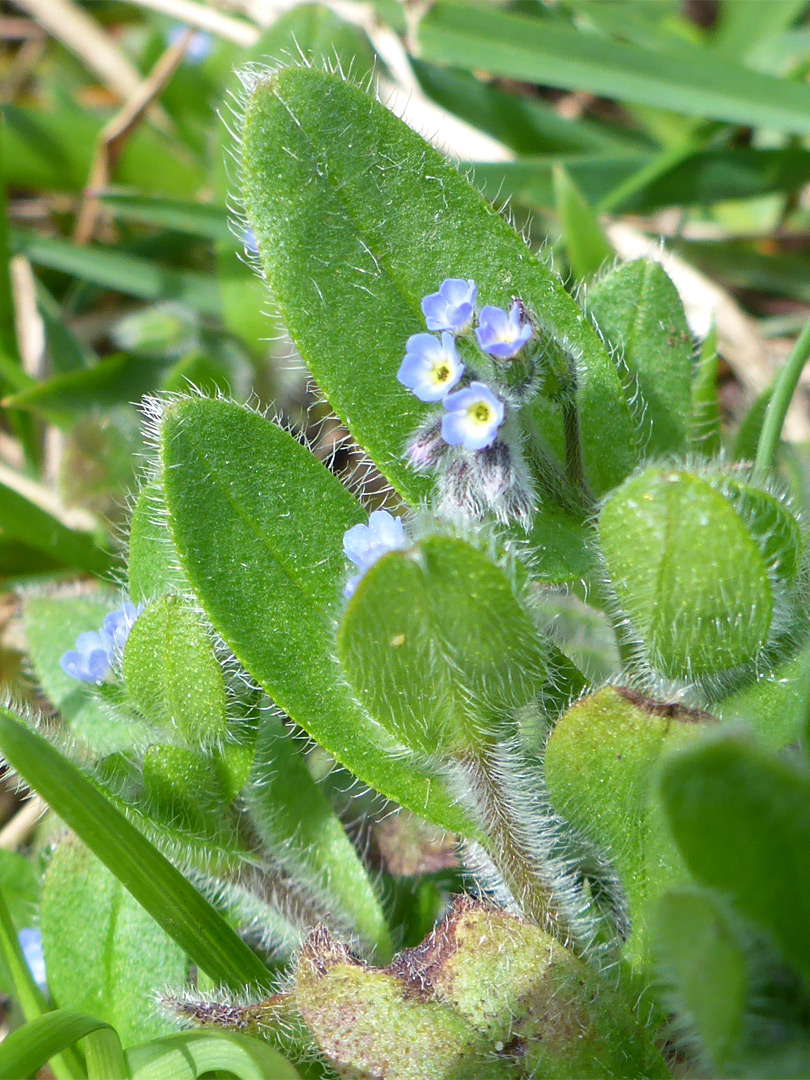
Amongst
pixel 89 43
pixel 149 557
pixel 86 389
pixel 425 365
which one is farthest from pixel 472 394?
pixel 89 43

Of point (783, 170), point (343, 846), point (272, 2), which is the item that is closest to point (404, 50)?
point (272, 2)

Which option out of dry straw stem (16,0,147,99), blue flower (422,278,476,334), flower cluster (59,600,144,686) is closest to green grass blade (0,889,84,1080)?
flower cluster (59,600,144,686)

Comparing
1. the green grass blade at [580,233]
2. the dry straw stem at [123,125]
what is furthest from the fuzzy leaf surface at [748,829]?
the dry straw stem at [123,125]

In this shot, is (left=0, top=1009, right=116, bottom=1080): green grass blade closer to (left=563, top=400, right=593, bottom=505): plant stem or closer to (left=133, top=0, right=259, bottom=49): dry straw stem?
(left=563, top=400, right=593, bottom=505): plant stem

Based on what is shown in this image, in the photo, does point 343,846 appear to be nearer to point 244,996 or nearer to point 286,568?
point 244,996

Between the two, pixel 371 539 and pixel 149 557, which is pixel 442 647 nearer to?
pixel 371 539

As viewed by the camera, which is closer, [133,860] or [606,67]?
[133,860]
